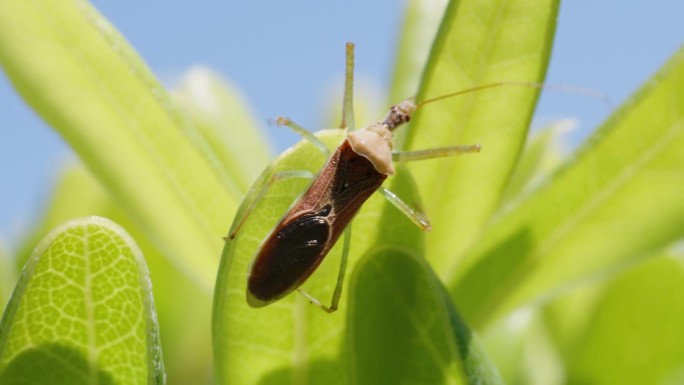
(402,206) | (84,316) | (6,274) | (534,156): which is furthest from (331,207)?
(84,316)

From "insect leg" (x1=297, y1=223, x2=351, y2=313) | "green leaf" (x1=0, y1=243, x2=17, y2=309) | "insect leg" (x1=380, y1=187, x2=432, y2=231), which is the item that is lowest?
"green leaf" (x1=0, y1=243, x2=17, y2=309)

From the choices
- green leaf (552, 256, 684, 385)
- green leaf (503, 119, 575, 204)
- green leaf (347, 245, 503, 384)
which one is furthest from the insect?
green leaf (552, 256, 684, 385)

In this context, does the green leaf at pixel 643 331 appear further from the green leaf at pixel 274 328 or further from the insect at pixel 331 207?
the green leaf at pixel 274 328

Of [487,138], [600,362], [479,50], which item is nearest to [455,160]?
[487,138]

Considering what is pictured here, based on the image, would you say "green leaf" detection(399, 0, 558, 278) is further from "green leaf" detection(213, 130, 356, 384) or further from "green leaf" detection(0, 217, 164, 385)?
"green leaf" detection(0, 217, 164, 385)

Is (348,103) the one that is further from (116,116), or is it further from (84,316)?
(84,316)

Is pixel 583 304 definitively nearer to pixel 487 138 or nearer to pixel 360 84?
pixel 487 138
